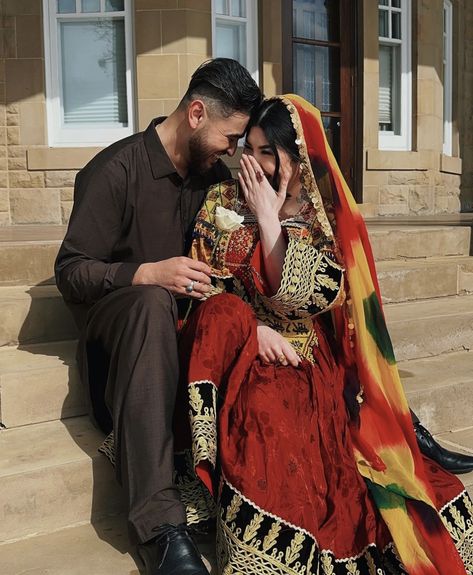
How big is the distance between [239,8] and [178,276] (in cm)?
603

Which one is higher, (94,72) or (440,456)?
(94,72)

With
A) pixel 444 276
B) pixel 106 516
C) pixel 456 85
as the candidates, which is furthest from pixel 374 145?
pixel 106 516

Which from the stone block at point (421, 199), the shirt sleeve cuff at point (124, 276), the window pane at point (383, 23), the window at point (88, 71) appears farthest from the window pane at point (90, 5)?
the shirt sleeve cuff at point (124, 276)

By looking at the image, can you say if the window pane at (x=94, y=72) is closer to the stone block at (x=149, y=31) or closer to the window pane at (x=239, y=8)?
the stone block at (x=149, y=31)

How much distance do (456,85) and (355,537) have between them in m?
9.76

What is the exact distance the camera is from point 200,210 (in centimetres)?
292

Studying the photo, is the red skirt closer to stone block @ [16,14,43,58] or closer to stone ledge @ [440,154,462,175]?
stone block @ [16,14,43,58]

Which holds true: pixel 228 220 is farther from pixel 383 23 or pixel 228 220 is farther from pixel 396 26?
pixel 396 26

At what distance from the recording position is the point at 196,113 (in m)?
2.90

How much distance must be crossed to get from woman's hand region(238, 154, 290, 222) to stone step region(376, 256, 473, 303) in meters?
1.96

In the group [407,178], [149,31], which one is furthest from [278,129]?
[407,178]

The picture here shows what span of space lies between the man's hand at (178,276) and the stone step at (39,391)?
1.99 feet

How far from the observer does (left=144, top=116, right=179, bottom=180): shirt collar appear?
296 centimetres

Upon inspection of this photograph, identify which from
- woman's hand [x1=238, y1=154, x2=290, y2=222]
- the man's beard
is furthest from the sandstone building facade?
woman's hand [x1=238, y1=154, x2=290, y2=222]
